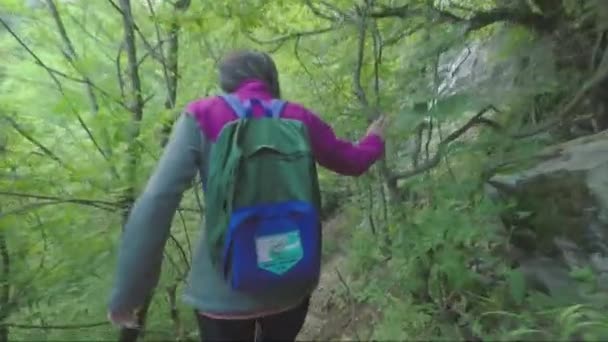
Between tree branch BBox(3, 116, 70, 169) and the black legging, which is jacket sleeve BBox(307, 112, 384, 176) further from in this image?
tree branch BBox(3, 116, 70, 169)

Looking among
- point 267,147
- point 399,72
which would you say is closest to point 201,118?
point 267,147

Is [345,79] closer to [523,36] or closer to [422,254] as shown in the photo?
[523,36]

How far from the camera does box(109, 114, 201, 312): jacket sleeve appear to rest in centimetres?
233

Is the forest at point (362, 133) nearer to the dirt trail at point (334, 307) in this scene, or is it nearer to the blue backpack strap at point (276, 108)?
the blue backpack strap at point (276, 108)

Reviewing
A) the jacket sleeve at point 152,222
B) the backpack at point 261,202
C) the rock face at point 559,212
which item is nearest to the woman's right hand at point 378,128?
the backpack at point 261,202

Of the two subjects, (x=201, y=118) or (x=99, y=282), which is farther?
(x=99, y=282)

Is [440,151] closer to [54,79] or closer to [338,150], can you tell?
[338,150]

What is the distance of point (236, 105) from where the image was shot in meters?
2.46

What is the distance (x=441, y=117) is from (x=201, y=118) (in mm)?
1428

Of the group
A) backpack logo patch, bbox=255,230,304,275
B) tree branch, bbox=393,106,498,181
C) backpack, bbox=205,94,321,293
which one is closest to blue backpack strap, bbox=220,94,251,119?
backpack, bbox=205,94,321,293

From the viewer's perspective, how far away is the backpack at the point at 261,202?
236 centimetres

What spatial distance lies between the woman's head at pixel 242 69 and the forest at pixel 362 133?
1.06 meters

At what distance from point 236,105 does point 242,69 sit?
185 mm

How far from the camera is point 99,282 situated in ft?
13.8
